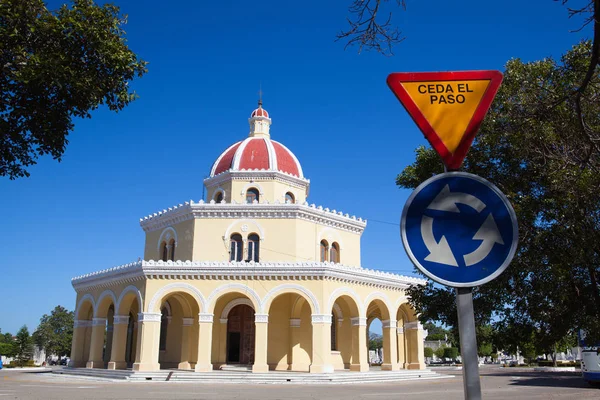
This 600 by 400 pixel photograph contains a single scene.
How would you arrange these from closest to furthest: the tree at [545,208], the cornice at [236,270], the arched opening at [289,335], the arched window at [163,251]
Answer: the tree at [545,208]
the cornice at [236,270]
the arched opening at [289,335]
the arched window at [163,251]

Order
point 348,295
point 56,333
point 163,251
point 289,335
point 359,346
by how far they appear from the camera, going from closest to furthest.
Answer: point 359,346 → point 348,295 → point 289,335 → point 163,251 → point 56,333

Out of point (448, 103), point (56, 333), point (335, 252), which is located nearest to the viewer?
point (448, 103)

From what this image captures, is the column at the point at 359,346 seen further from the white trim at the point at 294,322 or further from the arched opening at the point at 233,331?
the arched opening at the point at 233,331

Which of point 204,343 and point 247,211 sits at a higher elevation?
point 247,211

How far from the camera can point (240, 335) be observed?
2716 cm

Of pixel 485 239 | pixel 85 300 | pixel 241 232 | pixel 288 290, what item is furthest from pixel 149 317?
pixel 485 239

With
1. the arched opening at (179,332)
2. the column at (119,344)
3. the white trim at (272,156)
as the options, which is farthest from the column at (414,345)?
the column at (119,344)

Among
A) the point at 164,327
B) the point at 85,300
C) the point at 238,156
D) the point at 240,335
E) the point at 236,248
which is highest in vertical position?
the point at 238,156

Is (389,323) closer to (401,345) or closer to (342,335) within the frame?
(342,335)

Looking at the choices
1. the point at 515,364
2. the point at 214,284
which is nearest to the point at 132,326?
the point at 214,284

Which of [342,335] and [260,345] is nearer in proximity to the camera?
A: [260,345]

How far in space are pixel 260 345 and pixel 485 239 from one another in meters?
22.2

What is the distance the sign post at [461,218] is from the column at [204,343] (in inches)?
881

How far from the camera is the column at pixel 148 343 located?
76.2 ft
